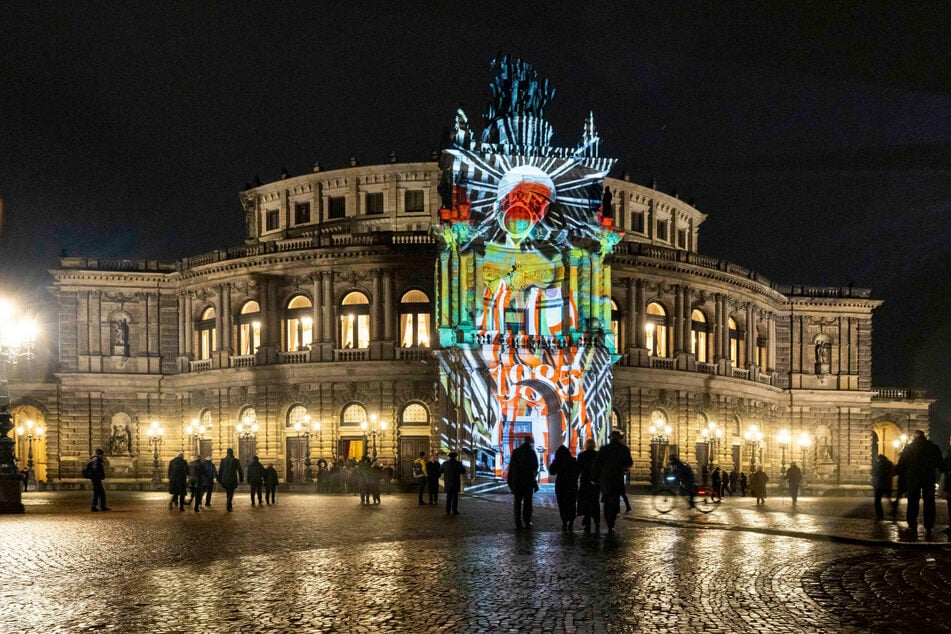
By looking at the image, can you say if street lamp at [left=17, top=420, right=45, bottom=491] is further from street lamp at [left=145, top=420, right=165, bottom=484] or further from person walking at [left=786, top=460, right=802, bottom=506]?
person walking at [left=786, top=460, right=802, bottom=506]

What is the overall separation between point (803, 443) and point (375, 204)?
31.9 meters

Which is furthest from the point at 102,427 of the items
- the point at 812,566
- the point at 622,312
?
the point at 812,566

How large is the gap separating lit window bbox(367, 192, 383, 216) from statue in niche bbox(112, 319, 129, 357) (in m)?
15.6

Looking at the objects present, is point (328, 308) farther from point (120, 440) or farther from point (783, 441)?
point (783, 441)

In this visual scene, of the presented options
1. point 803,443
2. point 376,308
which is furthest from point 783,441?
point 376,308

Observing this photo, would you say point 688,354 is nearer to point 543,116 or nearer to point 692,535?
point 543,116

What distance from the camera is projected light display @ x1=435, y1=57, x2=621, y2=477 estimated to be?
173ft

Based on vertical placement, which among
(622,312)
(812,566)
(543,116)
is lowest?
(812,566)

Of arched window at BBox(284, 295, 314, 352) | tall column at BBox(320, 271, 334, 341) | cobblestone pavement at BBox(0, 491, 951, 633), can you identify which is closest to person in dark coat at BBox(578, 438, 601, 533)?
cobblestone pavement at BBox(0, 491, 951, 633)

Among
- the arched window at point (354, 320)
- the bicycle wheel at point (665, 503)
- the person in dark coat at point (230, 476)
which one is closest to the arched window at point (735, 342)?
the arched window at point (354, 320)

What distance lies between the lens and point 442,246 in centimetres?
5428

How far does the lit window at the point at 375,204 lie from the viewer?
213 feet

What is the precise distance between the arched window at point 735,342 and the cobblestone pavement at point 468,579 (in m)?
43.8

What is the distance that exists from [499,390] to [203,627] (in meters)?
42.3
